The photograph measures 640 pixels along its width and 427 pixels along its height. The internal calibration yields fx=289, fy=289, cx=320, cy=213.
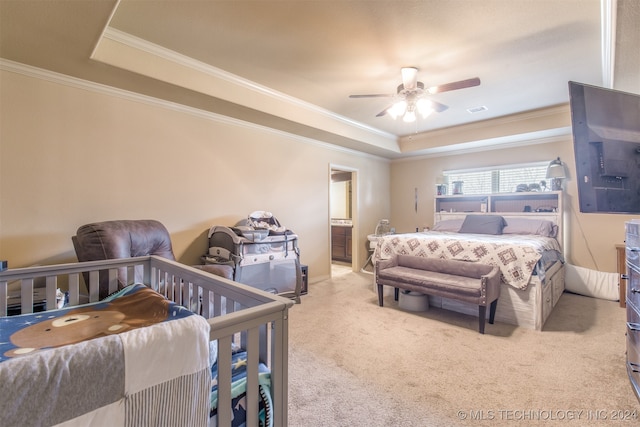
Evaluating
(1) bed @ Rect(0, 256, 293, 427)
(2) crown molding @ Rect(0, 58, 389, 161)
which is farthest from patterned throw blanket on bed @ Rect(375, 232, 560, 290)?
(1) bed @ Rect(0, 256, 293, 427)

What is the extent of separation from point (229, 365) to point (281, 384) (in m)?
0.24

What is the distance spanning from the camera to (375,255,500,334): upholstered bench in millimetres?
2766

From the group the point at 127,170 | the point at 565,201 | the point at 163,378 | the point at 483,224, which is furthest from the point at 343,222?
the point at 163,378

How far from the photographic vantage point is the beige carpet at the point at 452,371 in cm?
169

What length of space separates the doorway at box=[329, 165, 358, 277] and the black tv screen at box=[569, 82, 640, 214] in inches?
152

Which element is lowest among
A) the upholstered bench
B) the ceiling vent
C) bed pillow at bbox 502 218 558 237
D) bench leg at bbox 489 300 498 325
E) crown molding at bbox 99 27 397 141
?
A: bench leg at bbox 489 300 498 325

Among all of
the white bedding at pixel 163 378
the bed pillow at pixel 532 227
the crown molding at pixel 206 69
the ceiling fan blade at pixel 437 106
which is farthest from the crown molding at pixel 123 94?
the bed pillow at pixel 532 227

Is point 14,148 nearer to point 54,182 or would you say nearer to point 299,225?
point 54,182

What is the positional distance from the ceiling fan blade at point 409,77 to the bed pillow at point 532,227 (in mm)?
2831

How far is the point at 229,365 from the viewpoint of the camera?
33.1 inches

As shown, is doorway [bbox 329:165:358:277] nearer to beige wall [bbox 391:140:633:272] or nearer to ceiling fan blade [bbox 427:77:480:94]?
beige wall [bbox 391:140:633:272]

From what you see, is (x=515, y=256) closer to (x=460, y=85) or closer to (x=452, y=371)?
(x=452, y=371)

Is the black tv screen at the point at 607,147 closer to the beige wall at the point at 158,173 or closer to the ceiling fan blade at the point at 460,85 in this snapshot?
the ceiling fan blade at the point at 460,85

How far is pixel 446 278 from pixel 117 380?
122 inches
